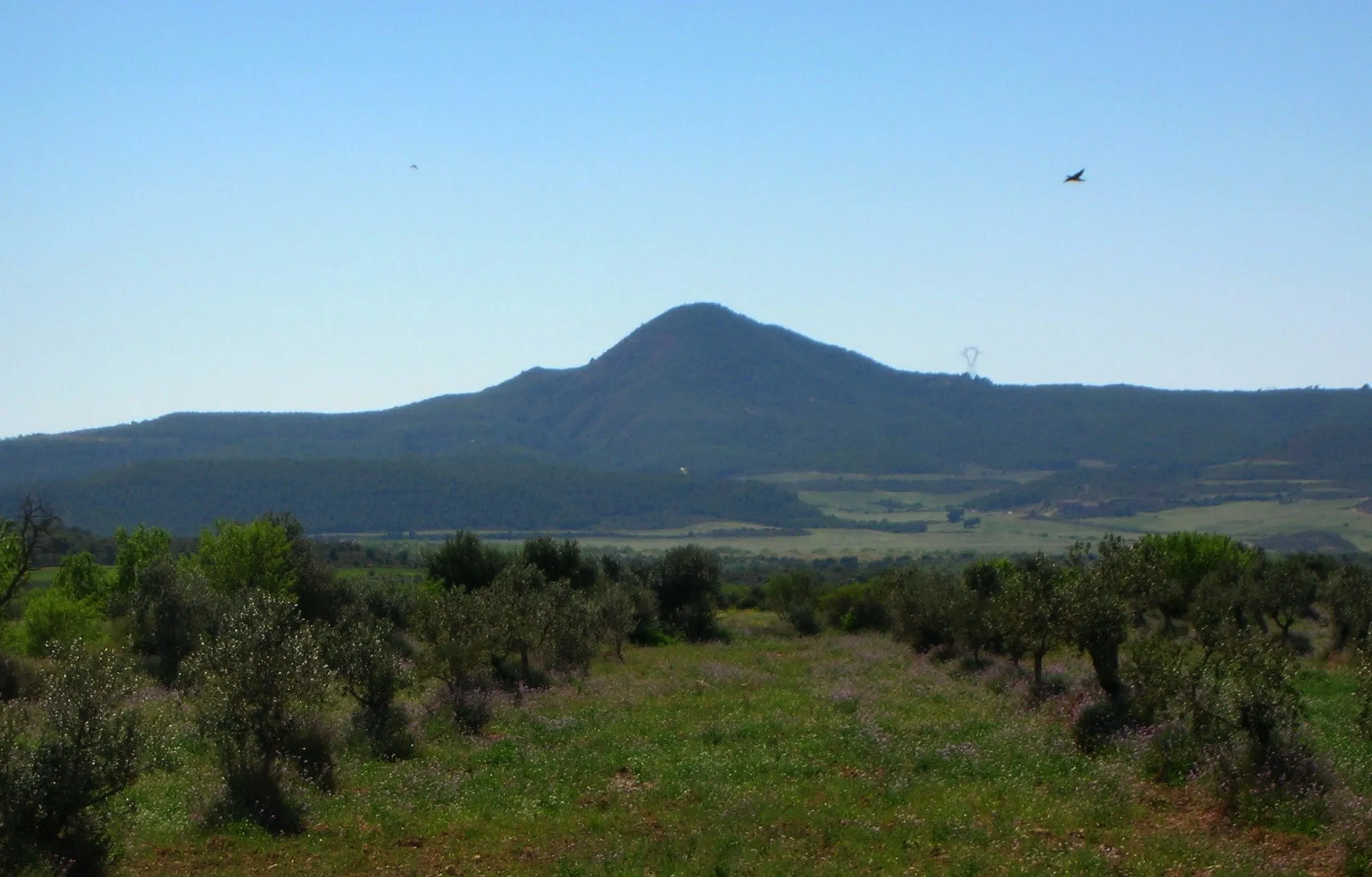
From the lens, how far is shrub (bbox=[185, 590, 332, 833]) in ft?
64.8

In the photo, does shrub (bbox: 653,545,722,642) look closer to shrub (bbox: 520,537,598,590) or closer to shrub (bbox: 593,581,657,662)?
shrub (bbox: 520,537,598,590)

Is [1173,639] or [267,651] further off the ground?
[267,651]

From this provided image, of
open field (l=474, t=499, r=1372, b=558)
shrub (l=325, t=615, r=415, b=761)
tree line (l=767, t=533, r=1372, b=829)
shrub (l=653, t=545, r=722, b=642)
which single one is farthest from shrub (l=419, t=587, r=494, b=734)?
open field (l=474, t=499, r=1372, b=558)

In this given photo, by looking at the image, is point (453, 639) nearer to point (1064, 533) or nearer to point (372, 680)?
point (372, 680)

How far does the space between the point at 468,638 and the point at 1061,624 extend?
53.1 feet

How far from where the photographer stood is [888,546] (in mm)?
184375

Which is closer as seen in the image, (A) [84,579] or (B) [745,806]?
(B) [745,806]

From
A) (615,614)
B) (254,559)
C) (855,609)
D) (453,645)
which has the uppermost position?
(254,559)

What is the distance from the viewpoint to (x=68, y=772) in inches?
616

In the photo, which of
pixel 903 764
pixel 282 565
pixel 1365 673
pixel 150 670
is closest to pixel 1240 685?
pixel 1365 673

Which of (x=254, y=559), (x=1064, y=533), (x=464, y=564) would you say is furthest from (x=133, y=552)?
(x=1064, y=533)

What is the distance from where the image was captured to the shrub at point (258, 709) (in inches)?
778

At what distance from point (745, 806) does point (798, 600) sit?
51196 mm

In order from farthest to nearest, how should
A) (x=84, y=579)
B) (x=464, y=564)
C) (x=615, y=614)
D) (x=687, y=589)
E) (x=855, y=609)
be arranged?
(x=855, y=609) → (x=687, y=589) → (x=84, y=579) → (x=464, y=564) → (x=615, y=614)
